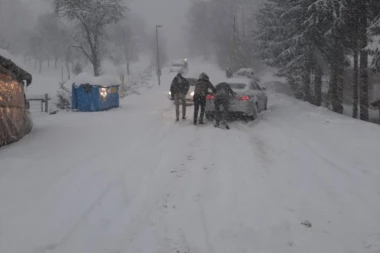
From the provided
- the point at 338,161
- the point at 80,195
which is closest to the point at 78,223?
the point at 80,195

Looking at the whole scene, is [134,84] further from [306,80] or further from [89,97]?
[89,97]

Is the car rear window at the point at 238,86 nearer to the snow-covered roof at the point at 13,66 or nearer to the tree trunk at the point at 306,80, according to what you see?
the snow-covered roof at the point at 13,66

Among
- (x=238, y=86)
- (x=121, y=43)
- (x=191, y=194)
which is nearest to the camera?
(x=191, y=194)

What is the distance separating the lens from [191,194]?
17.4 ft

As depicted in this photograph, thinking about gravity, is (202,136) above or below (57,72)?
below

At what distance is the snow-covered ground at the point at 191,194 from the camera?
391 centimetres

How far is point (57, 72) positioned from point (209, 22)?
30.2m

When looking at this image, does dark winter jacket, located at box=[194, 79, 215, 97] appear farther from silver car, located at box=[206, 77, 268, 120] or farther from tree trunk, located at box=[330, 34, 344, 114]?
tree trunk, located at box=[330, 34, 344, 114]

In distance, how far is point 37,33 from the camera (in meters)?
69.4

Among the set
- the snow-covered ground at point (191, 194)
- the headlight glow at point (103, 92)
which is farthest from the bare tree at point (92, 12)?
the snow-covered ground at point (191, 194)

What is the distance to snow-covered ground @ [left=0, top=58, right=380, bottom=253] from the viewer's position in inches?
154

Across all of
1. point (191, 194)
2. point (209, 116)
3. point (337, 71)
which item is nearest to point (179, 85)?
point (209, 116)

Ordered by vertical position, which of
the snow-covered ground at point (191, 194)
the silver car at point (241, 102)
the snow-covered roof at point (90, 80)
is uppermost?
the snow-covered roof at point (90, 80)

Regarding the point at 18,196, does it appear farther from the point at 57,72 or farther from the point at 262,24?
the point at 57,72
